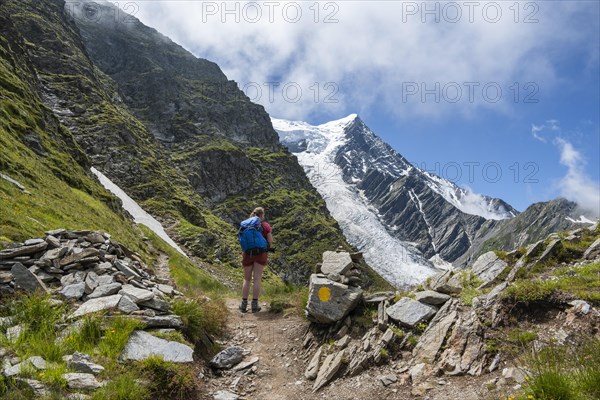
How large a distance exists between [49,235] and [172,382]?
7234 mm

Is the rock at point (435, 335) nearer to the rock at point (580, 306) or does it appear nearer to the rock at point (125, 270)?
the rock at point (580, 306)

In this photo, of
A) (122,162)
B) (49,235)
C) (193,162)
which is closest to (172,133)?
(193,162)

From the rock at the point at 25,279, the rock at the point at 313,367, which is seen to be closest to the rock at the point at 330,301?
the rock at the point at 313,367

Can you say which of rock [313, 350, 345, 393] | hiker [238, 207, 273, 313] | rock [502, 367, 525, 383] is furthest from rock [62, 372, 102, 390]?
hiker [238, 207, 273, 313]

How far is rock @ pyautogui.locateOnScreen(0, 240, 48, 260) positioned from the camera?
9.29m

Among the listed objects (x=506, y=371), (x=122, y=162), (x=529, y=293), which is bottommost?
(x=506, y=371)

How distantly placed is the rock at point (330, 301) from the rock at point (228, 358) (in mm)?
2316

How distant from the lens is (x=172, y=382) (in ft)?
22.5

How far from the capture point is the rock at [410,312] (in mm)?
9297

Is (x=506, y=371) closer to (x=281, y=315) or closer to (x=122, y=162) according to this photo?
(x=281, y=315)

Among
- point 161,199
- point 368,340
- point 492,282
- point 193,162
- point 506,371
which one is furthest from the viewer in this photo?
point 193,162

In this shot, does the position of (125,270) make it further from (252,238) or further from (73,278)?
(252,238)

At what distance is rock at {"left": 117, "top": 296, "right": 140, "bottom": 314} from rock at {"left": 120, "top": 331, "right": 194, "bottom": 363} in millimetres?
946

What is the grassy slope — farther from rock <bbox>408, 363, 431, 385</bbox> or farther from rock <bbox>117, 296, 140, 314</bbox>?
rock <bbox>408, 363, 431, 385</bbox>
